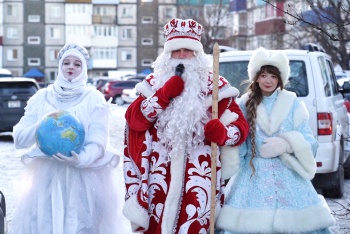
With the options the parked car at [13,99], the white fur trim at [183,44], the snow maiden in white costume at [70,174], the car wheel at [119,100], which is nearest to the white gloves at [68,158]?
the snow maiden in white costume at [70,174]

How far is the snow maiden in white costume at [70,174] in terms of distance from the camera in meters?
6.27

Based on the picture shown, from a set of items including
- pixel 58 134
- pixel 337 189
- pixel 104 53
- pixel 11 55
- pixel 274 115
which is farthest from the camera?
pixel 104 53

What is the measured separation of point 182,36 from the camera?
18.6 ft

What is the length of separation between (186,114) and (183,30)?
59cm

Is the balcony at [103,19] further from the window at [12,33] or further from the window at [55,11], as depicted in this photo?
the window at [12,33]

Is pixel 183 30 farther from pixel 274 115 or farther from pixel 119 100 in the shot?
pixel 119 100

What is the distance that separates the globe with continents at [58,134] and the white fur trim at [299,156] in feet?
4.93

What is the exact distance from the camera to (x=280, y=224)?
565cm

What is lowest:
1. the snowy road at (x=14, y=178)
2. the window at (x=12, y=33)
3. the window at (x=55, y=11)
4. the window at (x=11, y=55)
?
the snowy road at (x=14, y=178)

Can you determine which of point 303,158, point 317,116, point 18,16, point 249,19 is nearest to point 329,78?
point 317,116

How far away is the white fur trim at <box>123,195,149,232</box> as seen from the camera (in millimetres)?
5629

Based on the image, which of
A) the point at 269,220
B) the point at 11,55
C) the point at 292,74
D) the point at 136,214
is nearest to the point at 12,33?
the point at 11,55

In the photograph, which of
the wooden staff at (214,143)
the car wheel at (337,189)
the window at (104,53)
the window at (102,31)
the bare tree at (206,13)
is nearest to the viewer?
the wooden staff at (214,143)

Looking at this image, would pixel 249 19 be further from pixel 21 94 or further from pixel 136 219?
pixel 136 219
